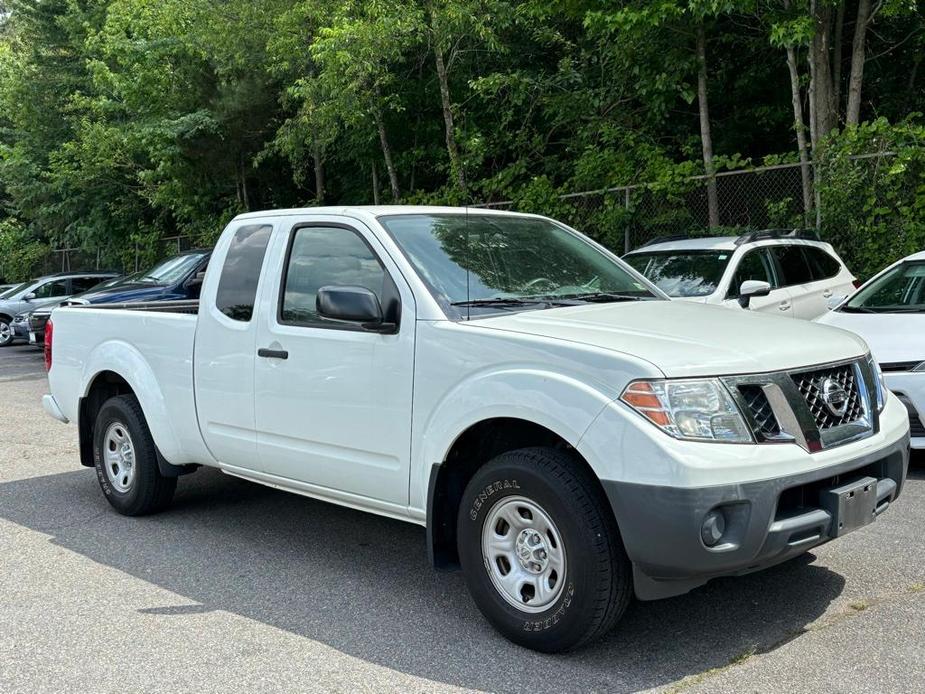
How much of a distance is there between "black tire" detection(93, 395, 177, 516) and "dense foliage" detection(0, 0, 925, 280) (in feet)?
30.0

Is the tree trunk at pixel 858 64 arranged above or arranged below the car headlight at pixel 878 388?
above

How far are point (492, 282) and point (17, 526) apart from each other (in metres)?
3.59

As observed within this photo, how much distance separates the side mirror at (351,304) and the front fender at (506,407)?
52cm

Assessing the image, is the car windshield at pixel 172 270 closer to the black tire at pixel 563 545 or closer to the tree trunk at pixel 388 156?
the tree trunk at pixel 388 156

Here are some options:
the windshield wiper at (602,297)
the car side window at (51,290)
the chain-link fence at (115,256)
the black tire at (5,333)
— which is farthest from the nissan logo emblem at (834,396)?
Answer: the chain-link fence at (115,256)

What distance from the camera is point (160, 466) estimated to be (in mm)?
6145

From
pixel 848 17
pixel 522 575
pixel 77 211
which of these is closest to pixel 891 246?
pixel 848 17

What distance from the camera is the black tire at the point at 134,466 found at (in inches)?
243

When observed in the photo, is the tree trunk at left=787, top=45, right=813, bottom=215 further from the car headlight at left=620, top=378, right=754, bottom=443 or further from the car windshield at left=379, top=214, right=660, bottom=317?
the car headlight at left=620, top=378, right=754, bottom=443

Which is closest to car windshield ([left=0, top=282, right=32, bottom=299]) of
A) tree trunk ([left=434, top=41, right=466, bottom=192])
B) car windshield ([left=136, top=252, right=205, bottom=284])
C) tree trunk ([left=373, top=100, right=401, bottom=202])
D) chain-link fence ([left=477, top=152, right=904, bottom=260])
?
car windshield ([left=136, top=252, right=205, bottom=284])

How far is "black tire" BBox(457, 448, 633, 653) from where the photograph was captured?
3777mm

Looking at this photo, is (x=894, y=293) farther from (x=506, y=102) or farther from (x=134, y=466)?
(x=506, y=102)

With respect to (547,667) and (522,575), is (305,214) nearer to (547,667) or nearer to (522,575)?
(522,575)

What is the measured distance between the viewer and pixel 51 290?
2095cm
